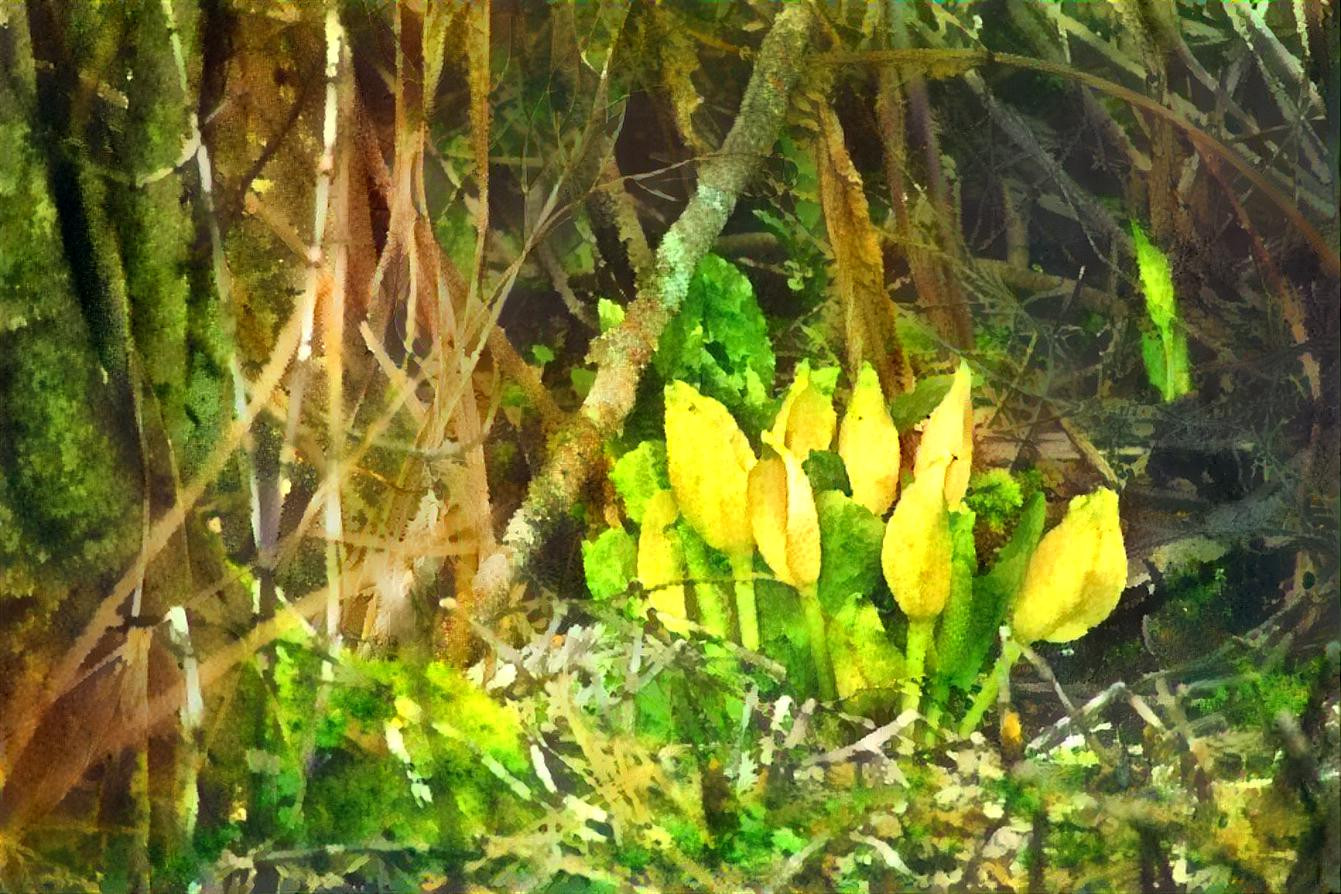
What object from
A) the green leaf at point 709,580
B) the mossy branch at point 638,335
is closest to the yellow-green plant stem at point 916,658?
the green leaf at point 709,580

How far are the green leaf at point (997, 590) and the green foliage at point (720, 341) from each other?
16 cm

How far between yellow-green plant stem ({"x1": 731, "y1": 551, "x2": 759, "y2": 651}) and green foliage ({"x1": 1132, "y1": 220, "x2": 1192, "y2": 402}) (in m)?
0.26

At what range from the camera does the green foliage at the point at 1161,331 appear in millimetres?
802

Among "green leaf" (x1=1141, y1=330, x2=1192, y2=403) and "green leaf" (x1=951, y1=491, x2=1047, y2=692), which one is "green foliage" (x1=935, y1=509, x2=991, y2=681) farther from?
"green leaf" (x1=1141, y1=330, x2=1192, y2=403)

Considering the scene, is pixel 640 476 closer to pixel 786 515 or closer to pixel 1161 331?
pixel 786 515

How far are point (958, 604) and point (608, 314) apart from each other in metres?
0.26

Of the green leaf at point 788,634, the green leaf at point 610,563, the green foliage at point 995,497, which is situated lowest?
the green leaf at point 788,634

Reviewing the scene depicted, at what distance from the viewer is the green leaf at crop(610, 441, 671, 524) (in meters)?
0.81

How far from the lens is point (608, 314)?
2.70 ft

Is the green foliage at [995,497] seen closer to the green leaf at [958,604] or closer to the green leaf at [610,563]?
the green leaf at [958,604]

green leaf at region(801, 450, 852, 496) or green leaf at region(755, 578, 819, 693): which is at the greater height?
green leaf at region(801, 450, 852, 496)

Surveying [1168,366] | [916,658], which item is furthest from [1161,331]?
[916,658]

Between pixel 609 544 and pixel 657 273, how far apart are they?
0.54ft

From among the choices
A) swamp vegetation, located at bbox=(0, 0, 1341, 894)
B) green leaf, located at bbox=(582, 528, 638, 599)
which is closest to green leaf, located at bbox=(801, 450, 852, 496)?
swamp vegetation, located at bbox=(0, 0, 1341, 894)
